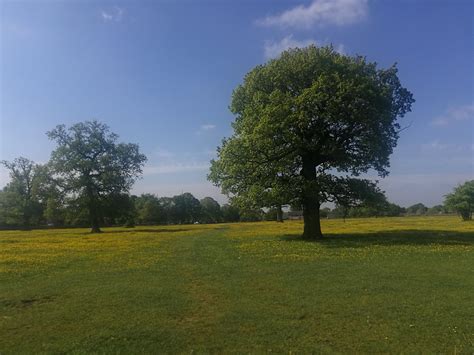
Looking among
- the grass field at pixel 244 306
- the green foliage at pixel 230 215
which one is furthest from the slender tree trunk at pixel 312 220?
the green foliage at pixel 230 215

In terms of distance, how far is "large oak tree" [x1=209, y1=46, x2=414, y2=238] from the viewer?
34.1m

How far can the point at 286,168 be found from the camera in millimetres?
36969

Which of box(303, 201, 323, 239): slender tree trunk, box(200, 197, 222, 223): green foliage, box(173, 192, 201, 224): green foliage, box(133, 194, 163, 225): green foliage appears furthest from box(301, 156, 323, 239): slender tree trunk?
box(200, 197, 222, 223): green foliage

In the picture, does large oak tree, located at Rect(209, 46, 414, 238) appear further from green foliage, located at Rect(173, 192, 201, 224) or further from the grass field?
green foliage, located at Rect(173, 192, 201, 224)

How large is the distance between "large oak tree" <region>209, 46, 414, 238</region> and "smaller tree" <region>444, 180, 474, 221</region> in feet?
216

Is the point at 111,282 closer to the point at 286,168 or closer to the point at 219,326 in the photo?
the point at 219,326

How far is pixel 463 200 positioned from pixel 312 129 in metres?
74.0

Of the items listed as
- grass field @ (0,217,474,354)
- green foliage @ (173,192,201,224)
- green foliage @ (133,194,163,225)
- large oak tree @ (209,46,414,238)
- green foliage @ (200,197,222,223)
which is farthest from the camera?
green foliage @ (200,197,222,223)

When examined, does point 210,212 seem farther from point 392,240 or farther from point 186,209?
point 392,240

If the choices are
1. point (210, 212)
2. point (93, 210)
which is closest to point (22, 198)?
point (93, 210)

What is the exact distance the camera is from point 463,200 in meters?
95.2

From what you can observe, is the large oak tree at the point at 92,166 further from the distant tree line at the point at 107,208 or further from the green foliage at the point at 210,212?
the green foliage at the point at 210,212

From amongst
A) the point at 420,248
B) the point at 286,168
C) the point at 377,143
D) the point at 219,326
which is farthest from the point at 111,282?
the point at 377,143

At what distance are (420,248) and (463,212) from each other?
77556 mm
